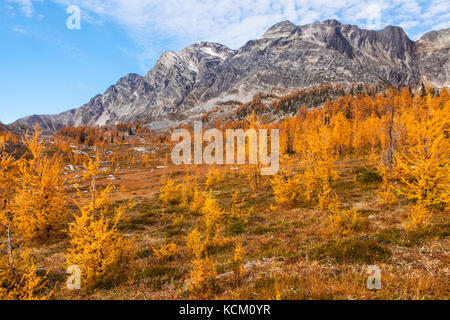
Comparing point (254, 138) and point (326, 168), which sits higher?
point (254, 138)

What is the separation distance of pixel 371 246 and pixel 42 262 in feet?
50.0

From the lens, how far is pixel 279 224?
39.3ft

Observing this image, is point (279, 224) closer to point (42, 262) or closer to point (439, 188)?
point (439, 188)

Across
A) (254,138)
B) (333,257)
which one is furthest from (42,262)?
(254,138)

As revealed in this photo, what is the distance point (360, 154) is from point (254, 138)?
3744cm

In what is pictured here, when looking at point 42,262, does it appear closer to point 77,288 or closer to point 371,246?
point 77,288

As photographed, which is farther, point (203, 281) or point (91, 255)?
point (91, 255)

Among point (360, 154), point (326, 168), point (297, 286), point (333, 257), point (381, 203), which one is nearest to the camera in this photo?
point (297, 286)

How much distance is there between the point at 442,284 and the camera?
194 inches

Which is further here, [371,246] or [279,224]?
[279,224]

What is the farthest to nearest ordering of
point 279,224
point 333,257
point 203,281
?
point 279,224 → point 333,257 → point 203,281

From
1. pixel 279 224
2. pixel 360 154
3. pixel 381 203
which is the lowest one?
pixel 279 224

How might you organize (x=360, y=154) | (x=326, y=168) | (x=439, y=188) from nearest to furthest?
(x=439, y=188)
(x=326, y=168)
(x=360, y=154)

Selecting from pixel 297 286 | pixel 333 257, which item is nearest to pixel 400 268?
pixel 333 257
